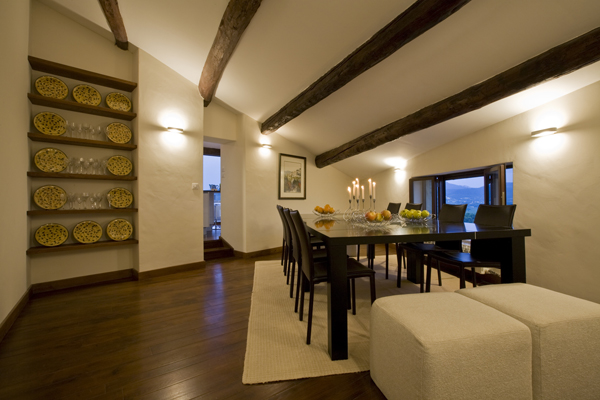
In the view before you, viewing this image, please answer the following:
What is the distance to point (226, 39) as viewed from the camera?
2.68 metres

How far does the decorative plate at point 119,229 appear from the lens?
313 centimetres

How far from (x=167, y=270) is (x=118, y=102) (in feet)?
7.69

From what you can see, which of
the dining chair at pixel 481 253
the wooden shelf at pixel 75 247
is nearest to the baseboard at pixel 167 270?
the wooden shelf at pixel 75 247

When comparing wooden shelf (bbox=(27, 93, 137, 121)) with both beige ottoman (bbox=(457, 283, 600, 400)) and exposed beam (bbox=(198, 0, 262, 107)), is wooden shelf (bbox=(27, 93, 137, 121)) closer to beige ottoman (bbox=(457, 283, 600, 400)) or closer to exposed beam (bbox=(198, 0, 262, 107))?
exposed beam (bbox=(198, 0, 262, 107))

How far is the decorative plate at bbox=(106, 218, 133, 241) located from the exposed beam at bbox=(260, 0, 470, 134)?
2835mm

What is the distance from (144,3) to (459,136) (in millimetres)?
4287

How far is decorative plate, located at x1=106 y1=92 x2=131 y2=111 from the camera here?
125 inches

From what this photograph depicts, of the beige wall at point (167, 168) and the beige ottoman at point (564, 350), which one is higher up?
the beige wall at point (167, 168)

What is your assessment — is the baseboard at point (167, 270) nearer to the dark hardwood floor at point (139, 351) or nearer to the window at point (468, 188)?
the dark hardwood floor at point (139, 351)

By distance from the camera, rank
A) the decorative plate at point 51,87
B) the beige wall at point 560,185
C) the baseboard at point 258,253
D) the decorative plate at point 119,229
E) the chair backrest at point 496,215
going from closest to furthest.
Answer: the chair backrest at point 496,215
the beige wall at point 560,185
the decorative plate at point 51,87
the decorative plate at point 119,229
the baseboard at point 258,253

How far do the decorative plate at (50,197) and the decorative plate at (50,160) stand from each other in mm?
213

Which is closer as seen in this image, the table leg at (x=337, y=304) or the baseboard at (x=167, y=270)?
the table leg at (x=337, y=304)

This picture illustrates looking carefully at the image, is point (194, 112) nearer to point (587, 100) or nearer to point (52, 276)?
point (52, 276)

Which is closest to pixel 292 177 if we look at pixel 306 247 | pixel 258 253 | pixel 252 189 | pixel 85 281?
pixel 252 189
